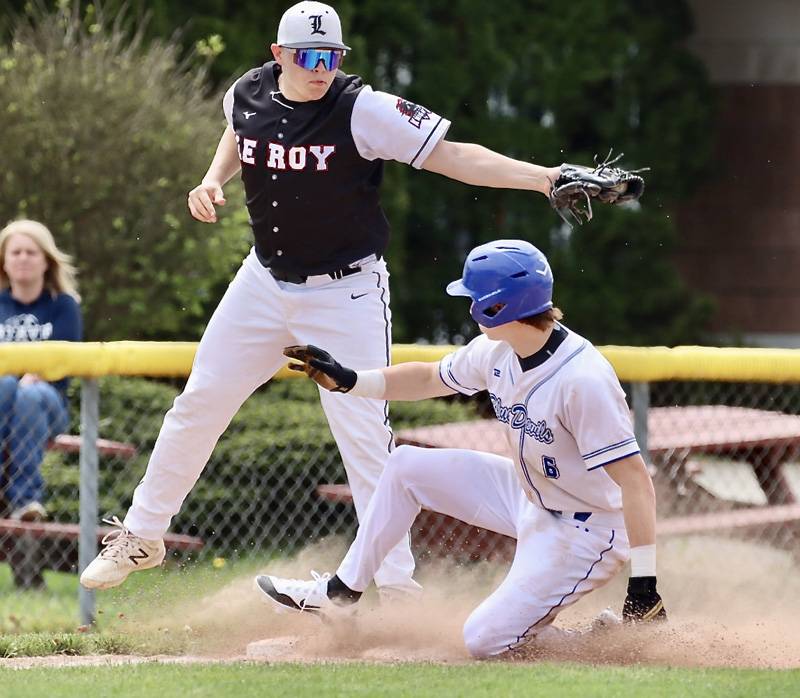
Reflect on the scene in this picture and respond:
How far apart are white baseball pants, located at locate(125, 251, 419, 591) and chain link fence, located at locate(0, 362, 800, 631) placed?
1.36 meters

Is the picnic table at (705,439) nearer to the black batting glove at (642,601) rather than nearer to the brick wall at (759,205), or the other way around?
the black batting glove at (642,601)

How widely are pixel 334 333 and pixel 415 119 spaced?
0.81 meters

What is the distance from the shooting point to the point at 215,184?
564cm

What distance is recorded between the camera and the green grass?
4.46 m

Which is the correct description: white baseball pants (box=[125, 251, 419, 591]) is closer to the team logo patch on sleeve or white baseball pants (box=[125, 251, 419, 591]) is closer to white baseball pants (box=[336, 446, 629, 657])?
Answer: white baseball pants (box=[336, 446, 629, 657])

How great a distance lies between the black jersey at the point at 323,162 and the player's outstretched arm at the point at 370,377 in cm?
45

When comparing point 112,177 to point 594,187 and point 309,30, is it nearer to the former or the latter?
point 309,30

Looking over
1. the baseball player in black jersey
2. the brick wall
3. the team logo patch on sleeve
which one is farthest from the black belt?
the brick wall

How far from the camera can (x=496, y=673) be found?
4727mm

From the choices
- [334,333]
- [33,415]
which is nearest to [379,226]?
[334,333]

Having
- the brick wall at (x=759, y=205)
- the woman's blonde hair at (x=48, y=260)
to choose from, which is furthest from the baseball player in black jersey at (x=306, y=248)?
the brick wall at (x=759, y=205)

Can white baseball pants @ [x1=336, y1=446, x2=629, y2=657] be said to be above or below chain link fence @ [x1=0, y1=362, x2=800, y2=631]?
above

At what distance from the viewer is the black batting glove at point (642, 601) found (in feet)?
16.4

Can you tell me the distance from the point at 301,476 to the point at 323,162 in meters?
2.93
